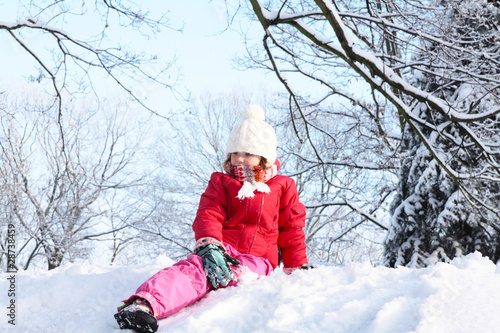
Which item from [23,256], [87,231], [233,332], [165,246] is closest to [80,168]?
[87,231]

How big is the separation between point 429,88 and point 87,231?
11908 mm

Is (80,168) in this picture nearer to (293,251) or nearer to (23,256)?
(23,256)

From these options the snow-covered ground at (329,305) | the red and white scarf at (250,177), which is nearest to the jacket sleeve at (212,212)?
the red and white scarf at (250,177)

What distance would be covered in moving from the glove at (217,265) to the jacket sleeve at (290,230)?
553 mm

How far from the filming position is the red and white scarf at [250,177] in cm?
294

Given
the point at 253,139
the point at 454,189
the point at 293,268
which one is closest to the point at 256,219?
the point at 293,268

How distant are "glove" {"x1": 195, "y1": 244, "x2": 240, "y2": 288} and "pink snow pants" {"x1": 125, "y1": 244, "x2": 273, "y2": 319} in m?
0.04

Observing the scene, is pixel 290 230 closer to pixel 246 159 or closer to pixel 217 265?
pixel 246 159

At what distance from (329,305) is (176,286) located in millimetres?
845

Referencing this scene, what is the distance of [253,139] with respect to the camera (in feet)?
10.2

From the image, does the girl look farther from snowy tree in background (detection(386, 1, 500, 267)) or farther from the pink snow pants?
snowy tree in background (detection(386, 1, 500, 267))

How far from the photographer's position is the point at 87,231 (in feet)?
47.9

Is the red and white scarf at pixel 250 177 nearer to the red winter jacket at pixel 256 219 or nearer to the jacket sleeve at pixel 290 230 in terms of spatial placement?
the red winter jacket at pixel 256 219

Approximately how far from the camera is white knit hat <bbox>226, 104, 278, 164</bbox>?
3.11m
